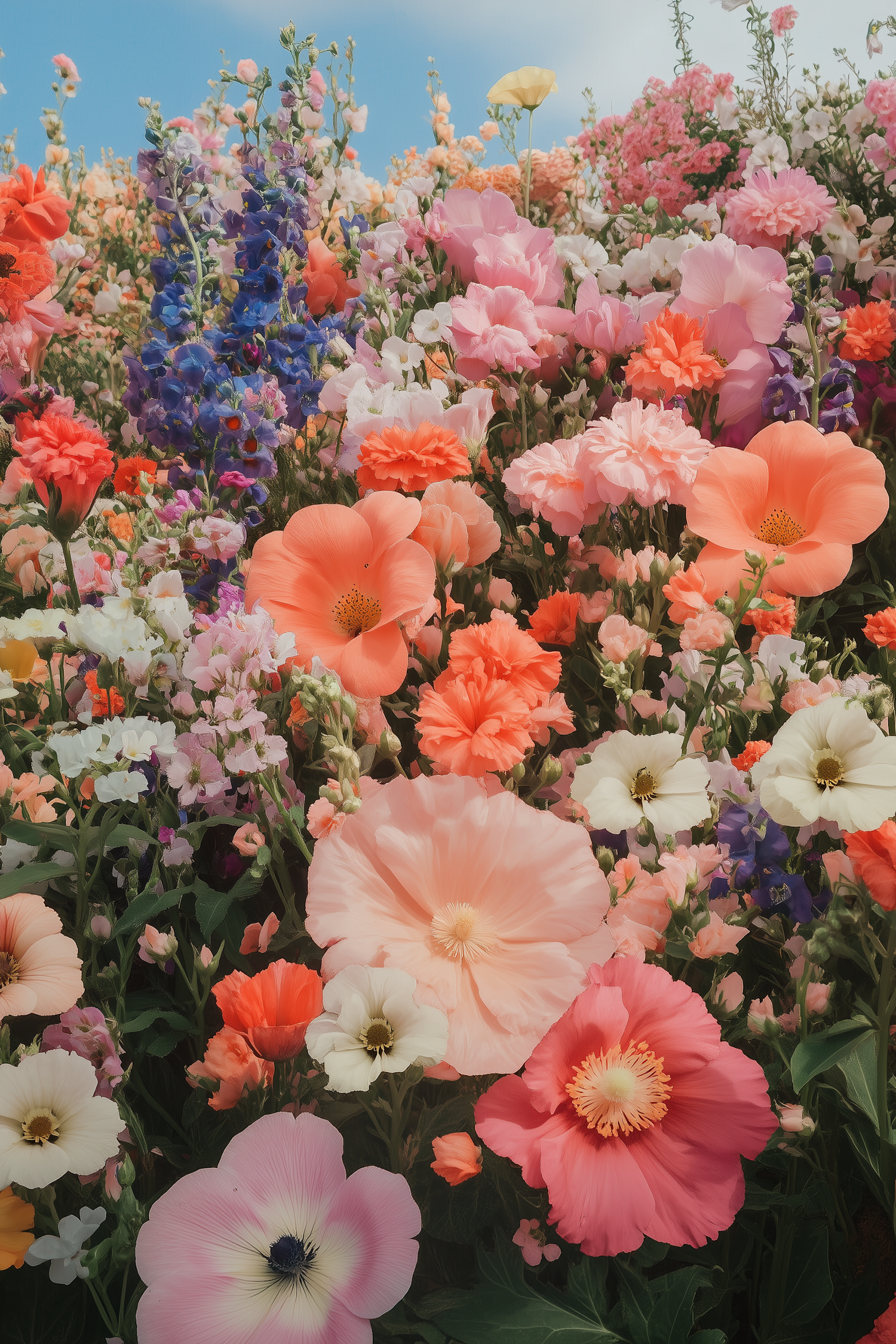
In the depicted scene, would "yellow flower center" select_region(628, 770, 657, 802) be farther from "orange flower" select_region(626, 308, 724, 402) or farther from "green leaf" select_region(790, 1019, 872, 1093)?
"orange flower" select_region(626, 308, 724, 402)

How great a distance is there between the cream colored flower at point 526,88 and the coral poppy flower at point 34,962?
1.70 m

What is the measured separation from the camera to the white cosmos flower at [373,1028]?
0.62 metres

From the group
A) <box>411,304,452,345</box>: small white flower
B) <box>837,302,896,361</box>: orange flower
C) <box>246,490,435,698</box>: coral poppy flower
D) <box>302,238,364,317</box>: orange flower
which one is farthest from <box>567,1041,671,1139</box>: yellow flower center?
<box>302,238,364,317</box>: orange flower

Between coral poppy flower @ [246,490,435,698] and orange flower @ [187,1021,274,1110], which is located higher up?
coral poppy flower @ [246,490,435,698]

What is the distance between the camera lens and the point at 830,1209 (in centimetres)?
77

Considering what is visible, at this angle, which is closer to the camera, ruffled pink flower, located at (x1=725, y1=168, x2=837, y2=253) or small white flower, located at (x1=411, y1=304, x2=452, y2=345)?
small white flower, located at (x1=411, y1=304, x2=452, y2=345)

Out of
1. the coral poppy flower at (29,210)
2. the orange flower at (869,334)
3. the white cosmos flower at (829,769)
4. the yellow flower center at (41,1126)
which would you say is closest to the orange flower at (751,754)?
the white cosmos flower at (829,769)

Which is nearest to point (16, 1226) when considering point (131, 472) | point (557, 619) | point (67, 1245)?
point (67, 1245)

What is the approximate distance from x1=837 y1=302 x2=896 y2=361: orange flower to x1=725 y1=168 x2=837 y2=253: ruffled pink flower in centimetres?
20

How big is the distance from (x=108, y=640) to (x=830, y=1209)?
2.77ft

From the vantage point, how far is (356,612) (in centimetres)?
118

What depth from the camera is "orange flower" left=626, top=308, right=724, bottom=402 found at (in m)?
1.30

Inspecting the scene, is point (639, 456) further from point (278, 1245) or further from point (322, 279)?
point (322, 279)

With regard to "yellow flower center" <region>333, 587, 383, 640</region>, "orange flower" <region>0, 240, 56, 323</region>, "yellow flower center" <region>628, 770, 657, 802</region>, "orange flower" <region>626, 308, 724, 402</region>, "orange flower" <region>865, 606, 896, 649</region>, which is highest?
"orange flower" <region>0, 240, 56, 323</region>
